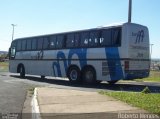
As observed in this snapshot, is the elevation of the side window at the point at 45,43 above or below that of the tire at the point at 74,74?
above

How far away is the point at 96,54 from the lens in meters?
21.6

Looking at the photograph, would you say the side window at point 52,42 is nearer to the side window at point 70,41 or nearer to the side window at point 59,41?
the side window at point 59,41

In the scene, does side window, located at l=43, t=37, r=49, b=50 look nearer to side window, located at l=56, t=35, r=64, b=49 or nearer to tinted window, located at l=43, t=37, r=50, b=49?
tinted window, located at l=43, t=37, r=50, b=49

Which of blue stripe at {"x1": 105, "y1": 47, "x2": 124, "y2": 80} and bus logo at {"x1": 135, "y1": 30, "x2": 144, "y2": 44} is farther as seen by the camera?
bus logo at {"x1": 135, "y1": 30, "x2": 144, "y2": 44}

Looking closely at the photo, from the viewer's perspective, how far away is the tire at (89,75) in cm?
2206

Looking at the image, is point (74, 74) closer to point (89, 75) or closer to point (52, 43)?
point (89, 75)

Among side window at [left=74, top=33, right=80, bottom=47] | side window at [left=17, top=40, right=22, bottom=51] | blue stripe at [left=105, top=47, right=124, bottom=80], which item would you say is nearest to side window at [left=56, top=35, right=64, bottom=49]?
side window at [left=74, top=33, right=80, bottom=47]

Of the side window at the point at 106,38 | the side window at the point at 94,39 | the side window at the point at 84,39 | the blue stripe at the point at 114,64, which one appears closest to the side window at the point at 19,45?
the side window at the point at 84,39

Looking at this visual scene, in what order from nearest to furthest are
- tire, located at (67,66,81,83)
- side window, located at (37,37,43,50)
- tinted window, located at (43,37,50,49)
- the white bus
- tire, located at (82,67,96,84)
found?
1. the white bus
2. tire, located at (82,67,96,84)
3. tire, located at (67,66,81,83)
4. tinted window, located at (43,37,50,49)
5. side window, located at (37,37,43,50)

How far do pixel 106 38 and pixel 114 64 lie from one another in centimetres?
161

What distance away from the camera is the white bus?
20156mm

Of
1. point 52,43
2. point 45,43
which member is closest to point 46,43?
point 45,43

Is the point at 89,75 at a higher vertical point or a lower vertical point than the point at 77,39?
lower

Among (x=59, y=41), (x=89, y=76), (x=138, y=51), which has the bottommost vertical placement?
(x=89, y=76)
